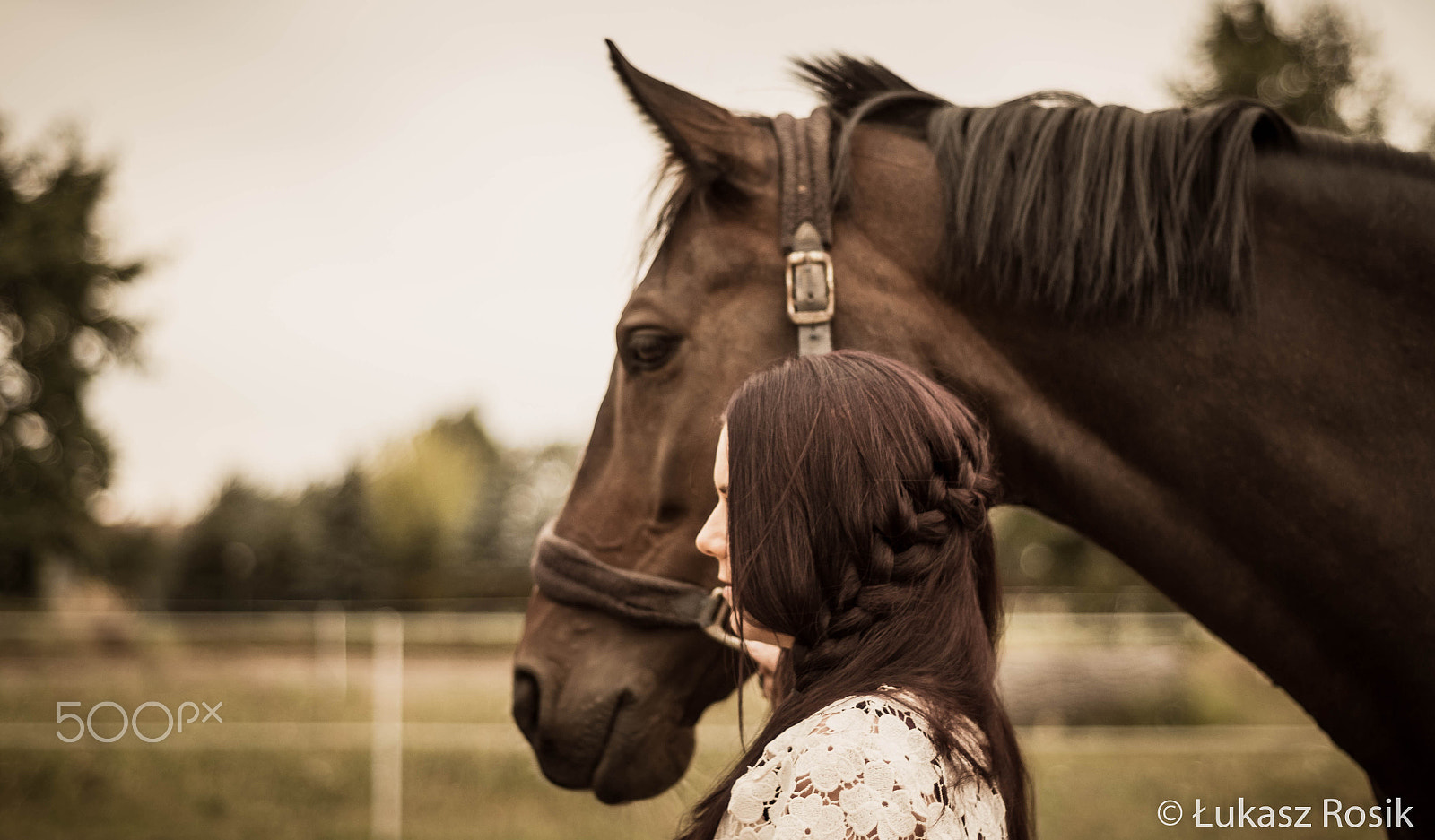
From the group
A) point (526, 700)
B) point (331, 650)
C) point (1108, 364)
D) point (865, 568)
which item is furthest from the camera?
point (331, 650)

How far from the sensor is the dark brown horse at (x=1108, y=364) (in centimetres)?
160

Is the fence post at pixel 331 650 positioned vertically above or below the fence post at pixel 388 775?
below

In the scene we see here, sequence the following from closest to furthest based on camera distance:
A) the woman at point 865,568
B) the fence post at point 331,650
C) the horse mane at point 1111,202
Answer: the woman at point 865,568, the horse mane at point 1111,202, the fence post at point 331,650

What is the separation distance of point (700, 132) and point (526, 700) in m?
1.23

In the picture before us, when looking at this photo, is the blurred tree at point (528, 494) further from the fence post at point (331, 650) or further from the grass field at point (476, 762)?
the grass field at point (476, 762)

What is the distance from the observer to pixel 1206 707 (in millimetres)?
8906

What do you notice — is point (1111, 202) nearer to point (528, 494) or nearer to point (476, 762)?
point (476, 762)

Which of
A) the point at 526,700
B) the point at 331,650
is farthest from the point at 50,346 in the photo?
the point at 526,700

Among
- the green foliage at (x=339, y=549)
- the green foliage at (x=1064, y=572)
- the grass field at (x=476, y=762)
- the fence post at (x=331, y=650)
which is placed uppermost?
the grass field at (x=476, y=762)

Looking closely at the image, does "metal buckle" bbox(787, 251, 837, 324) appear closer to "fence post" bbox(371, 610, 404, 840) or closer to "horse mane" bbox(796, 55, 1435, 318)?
"horse mane" bbox(796, 55, 1435, 318)

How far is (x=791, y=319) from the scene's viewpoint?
181 centimetres

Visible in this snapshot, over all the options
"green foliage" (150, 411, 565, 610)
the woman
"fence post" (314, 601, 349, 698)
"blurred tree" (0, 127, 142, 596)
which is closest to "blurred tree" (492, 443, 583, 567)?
"green foliage" (150, 411, 565, 610)

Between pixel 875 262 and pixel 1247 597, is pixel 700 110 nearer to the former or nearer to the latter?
pixel 875 262

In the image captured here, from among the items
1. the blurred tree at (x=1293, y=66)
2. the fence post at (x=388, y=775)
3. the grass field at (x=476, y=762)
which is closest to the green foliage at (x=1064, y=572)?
the grass field at (x=476, y=762)
